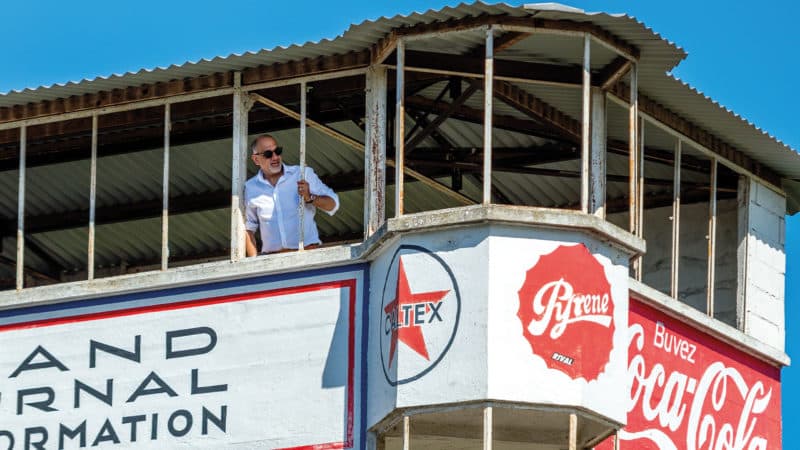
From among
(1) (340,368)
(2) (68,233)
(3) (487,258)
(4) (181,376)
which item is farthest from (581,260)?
(2) (68,233)

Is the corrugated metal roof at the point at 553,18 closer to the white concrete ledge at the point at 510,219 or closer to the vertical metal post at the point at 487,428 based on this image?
the white concrete ledge at the point at 510,219

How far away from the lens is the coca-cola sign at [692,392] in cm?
2972

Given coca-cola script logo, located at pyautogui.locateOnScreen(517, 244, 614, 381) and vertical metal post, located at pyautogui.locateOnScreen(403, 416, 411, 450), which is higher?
coca-cola script logo, located at pyautogui.locateOnScreen(517, 244, 614, 381)

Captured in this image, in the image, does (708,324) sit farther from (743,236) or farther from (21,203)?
(21,203)

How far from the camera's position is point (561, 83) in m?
29.5

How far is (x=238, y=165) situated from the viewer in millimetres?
29969

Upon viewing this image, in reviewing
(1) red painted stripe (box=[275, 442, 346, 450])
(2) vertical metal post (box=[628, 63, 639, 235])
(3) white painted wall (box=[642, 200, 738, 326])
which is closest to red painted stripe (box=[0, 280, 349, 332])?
(1) red painted stripe (box=[275, 442, 346, 450])

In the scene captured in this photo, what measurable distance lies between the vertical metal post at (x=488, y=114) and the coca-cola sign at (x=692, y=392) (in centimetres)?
296

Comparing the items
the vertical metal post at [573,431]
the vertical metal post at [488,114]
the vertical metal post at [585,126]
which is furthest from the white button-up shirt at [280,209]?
the vertical metal post at [573,431]

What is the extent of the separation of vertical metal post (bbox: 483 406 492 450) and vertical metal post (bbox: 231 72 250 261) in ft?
13.6

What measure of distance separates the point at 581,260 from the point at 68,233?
463 inches

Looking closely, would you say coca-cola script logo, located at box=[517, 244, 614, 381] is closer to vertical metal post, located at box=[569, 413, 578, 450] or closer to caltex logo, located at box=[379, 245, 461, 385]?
vertical metal post, located at box=[569, 413, 578, 450]

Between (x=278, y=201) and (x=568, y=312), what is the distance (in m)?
4.15

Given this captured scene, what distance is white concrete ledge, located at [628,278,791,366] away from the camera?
29797 millimetres
